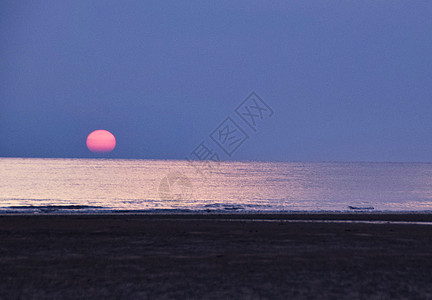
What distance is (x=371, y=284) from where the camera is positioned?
1152 centimetres

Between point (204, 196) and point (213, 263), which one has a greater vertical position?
point (204, 196)

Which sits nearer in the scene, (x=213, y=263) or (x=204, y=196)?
(x=213, y=263)

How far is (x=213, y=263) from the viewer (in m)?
14.2

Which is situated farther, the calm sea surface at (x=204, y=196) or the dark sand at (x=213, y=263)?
the calm sea surface at (x=204, y=196)

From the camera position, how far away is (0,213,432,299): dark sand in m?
10.8

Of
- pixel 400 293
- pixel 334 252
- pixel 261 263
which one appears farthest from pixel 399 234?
pixel 400 293

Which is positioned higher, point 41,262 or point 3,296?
point 41,262

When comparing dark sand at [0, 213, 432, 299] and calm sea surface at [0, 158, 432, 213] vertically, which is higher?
calm sea surface at [0, 158, 432, 213]

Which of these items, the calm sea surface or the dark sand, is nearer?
the dark sand

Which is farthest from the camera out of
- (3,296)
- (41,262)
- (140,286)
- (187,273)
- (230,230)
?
(230,230)

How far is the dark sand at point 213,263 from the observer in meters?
10.8

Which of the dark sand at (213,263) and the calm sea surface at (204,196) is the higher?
the calm sea surface at (204,196)

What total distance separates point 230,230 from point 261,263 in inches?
342

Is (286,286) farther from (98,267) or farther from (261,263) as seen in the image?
(98,267)
